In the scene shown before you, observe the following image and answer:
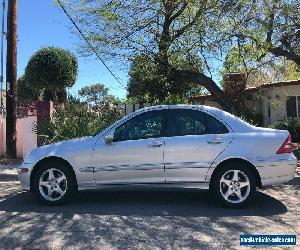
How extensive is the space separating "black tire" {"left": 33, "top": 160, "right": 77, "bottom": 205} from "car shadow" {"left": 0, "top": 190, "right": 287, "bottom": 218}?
0.38 ft

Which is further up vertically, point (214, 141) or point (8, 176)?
point (214, 141)

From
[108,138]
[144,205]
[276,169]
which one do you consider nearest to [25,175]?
[108,138]

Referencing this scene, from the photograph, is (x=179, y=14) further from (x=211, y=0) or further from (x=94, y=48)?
(x=94, y=48)

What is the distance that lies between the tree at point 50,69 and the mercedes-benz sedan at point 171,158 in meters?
10.4

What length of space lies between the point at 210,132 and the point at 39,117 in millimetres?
7217

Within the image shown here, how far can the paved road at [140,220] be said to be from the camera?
621 centimetres

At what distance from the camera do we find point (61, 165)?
8.29m

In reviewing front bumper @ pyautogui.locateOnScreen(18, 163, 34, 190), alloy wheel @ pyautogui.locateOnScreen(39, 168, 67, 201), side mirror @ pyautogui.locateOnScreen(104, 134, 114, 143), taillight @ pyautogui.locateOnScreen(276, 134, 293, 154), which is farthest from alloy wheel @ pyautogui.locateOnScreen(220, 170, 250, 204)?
front bumper @ pyautogui.locateOnScreen(18, 163, 34, 190)

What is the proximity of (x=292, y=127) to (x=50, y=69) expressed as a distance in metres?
12.1

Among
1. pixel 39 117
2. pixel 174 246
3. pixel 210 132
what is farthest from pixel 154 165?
pixel 39 117

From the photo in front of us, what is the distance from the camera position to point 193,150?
802 cm

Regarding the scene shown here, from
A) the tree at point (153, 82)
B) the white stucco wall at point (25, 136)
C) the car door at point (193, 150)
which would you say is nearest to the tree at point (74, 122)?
the white stucco wall at point (25, 136)

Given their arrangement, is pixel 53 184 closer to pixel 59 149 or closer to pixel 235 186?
pixel 59 149

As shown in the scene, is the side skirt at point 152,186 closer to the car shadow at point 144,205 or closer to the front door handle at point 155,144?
the car shadow at point 144,205
